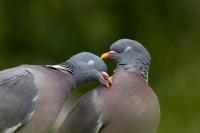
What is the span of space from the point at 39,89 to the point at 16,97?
0.12 metres

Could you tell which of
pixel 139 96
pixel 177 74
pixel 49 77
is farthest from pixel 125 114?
pixel 177 74

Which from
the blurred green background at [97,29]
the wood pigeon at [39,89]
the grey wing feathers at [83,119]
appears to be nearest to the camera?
the wood pigeon at [39,89]

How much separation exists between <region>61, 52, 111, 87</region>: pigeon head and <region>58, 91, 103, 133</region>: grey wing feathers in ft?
0.41

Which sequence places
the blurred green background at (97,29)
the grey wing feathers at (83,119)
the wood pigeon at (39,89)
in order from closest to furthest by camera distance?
the wood pigeon at (39,89), the grey wing feathers at (83,119), the blurred green background at (97,29)

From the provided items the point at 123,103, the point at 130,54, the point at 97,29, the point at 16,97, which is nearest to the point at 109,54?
the point at 130,54

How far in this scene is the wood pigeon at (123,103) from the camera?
3.67 metres

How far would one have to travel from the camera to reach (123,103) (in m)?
3.69

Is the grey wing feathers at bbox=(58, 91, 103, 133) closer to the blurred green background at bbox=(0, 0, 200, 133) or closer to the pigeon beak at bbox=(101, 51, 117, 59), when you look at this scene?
the pigeon beak at bbox=(101, 51, 117, 59)

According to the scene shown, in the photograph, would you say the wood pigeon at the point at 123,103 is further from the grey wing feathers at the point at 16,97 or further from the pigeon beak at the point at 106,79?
the grey wing feathers at the point at 16,97

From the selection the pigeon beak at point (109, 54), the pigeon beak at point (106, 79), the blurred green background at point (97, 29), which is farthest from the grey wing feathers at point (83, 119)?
the blurred green background at point (97, 29)

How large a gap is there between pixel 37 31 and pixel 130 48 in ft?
11.0

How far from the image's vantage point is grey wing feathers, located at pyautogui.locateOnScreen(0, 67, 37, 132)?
361 cm

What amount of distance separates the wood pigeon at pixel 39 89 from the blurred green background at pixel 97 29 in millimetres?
→ 3067

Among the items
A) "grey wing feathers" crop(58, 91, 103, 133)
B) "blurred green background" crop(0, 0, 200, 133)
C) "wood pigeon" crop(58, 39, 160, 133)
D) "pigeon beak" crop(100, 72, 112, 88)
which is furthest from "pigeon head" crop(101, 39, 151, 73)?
"blurred green background" crop(0, 0, 200, 133)
